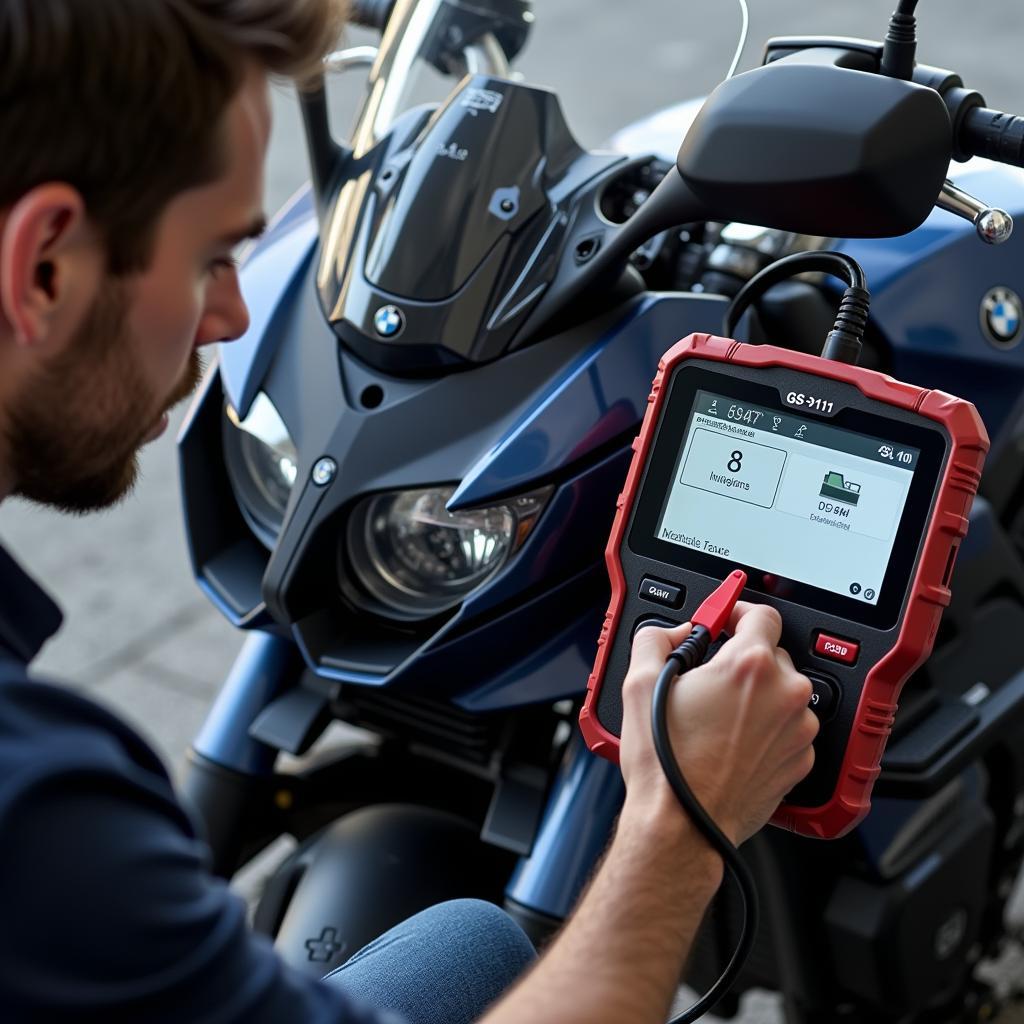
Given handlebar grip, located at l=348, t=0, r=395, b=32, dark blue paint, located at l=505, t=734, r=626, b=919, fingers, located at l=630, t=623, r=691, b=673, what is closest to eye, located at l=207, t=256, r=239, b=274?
fingers, located at l=630, t=623, r=691, b=673

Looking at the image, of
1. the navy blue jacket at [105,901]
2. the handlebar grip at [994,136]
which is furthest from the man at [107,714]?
the handlebar grip at [994,136]

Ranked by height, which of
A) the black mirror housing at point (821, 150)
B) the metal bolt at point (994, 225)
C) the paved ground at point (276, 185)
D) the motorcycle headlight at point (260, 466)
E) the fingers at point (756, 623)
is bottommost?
the paved ground at point (276, 185)

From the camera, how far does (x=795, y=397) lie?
1.02 meters

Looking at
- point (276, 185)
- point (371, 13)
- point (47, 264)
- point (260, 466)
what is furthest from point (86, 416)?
point (276, 185)

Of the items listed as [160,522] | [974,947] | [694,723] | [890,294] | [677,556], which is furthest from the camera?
[160,522]

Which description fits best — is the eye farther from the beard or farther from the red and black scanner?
the red and black scanner

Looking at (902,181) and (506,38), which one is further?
(506,38)

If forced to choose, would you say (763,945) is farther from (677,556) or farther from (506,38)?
(506,38)

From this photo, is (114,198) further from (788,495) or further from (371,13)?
(371,13)

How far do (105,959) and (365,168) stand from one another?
73 cm

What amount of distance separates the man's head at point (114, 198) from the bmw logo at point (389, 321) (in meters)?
0.21

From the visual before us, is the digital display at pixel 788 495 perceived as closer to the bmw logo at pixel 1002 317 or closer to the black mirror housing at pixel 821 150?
the black mirror housing at pixel 821 150

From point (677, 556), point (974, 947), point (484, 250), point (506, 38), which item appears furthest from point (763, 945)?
point (506, 38)

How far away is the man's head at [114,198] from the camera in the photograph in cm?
80
